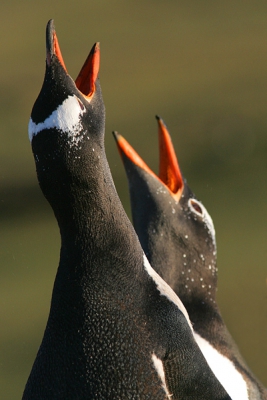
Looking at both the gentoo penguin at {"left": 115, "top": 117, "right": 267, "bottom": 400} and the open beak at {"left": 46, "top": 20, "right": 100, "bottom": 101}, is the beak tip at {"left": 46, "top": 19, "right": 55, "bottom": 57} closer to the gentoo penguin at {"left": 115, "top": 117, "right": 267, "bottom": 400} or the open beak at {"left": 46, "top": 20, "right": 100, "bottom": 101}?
the open beak at {"left": 46, "top": 20, "right": 100, "bottom": 101}

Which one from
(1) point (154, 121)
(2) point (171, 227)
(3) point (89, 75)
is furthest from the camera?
(1) point (154, 121)

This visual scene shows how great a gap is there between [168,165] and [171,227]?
153 mm

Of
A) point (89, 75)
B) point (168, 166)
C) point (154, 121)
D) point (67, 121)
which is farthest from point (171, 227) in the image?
point (154, 121)

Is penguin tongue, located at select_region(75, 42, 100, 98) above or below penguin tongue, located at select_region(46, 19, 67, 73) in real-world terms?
below

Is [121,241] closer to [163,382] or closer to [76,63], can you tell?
[163,382]

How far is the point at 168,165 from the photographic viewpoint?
1.89 m

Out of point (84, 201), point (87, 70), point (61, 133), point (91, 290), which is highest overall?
point (87, 70)

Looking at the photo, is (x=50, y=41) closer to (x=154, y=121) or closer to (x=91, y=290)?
(x=91, y=290)

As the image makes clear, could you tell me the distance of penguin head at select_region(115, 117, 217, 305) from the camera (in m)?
1.79

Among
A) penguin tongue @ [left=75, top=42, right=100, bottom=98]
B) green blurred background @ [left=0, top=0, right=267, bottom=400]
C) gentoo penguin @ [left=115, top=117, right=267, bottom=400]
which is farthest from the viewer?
green blurred background @ [left=0, top=0, right=267, bottom=400]

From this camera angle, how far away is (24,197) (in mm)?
3223

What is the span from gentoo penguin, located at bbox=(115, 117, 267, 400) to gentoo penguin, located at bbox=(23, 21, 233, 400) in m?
0.44

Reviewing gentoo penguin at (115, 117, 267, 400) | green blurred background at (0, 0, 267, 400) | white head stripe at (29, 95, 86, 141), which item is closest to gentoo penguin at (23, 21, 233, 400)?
white head stripe at (29, 95, 86, 141)

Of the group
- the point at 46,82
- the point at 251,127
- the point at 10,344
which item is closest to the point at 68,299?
the point at 46,82
